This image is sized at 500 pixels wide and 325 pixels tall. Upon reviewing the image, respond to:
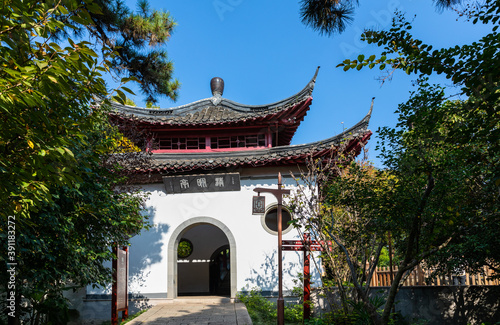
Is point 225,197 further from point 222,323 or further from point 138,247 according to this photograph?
point 222,323

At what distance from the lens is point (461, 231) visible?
15.7 feet

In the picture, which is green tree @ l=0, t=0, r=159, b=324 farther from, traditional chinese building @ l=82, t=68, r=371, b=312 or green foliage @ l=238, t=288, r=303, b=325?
green foliage @ l=238, t=288, r=303, b=325

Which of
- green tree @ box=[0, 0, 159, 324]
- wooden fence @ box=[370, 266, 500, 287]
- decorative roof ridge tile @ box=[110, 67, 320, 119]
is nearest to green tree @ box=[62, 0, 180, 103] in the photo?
green tree @ box=[0, 0, 159, 324]

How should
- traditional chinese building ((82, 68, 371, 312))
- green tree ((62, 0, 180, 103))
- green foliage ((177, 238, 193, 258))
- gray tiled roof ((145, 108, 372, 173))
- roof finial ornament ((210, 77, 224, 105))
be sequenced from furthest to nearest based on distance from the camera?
green foliage ((177, 238, 193, 258)) < roof finial ornament ((210, 77, 224, 105)) < traditional chinese building ((82, 68, 371, 312)) < gray tiled roof ((145, 108, 372, 173)) < green tree ((62, 0, 180, 103))

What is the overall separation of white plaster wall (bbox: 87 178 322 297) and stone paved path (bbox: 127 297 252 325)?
76cm

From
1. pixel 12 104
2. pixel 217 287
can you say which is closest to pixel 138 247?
pixel 217 287

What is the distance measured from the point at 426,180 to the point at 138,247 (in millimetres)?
7901

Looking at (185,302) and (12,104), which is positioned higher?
(12,104)

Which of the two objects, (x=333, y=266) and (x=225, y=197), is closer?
(x=333, y=266)

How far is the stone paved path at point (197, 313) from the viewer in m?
6.81

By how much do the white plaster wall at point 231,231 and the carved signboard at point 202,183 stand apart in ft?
0.47

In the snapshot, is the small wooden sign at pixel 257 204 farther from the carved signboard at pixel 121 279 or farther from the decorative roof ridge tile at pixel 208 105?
the decorative roof ridge tile at pixel 208 105

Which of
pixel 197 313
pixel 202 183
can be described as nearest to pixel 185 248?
pixel 202 183

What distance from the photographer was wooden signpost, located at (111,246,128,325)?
26.8 ft
